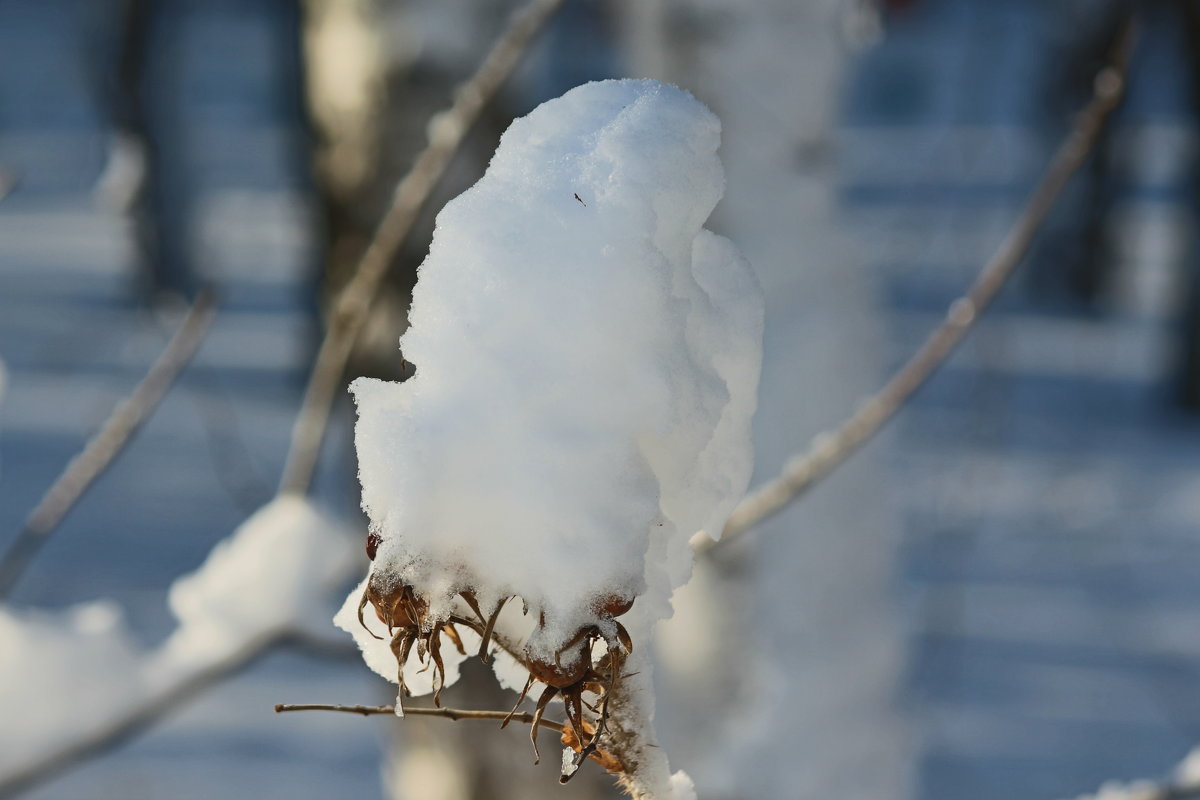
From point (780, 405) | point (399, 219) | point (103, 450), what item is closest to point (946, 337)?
point (399, 219)

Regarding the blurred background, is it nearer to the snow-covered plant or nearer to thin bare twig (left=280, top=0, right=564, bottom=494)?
thin bare twig (left=280, top=0, right=564, bottom=494)

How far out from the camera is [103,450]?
97cm

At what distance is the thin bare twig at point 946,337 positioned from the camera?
2.82 feet

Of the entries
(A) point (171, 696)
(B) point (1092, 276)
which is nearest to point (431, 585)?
(A) point (171, 696)

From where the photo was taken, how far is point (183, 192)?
679 cm

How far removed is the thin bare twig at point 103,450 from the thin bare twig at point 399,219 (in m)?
0.12

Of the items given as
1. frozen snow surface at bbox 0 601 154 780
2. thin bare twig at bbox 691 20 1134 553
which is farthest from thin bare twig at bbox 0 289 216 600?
thin bare twig at bbox 691 20 1134 553

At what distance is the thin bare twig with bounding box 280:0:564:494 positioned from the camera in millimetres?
852

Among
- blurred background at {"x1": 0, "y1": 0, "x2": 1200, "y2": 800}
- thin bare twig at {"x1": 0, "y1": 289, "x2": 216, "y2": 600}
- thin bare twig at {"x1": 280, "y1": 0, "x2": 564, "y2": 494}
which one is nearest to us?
thin bare twig at {"x1": 280, "y1": 0, "x2": 564, "y2": 494}

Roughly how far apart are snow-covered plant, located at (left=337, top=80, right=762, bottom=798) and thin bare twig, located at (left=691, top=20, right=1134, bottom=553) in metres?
0.42

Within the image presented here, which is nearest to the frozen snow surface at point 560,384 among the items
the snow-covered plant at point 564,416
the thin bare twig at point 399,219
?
the snow-covered plant at point 564,416

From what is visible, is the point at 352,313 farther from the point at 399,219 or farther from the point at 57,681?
the point at 57,681

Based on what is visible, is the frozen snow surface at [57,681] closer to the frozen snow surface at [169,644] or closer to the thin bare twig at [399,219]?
the frozen snow surface at [169,644]

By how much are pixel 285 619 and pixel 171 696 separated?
111 mm
